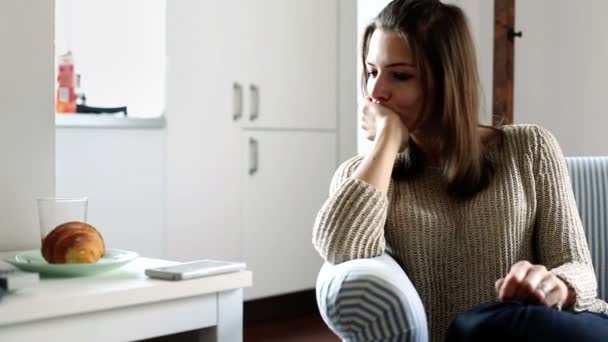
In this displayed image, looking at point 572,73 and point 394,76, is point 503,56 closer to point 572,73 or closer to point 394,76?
point 572,73

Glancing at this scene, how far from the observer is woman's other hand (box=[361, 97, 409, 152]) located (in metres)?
1.54

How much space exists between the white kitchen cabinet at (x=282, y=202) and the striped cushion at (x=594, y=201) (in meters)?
1.77

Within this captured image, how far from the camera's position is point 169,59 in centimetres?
311

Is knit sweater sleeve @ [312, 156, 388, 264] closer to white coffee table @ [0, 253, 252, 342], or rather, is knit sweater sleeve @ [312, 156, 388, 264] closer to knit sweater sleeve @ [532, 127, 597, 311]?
white coffee table @ [0, 253, 252, 342]

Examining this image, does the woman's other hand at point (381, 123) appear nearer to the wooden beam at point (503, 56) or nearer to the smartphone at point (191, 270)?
the smartphone at point (191, 270)

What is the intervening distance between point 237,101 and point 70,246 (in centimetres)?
211

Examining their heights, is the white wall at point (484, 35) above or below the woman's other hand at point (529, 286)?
above

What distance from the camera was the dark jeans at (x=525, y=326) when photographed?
1.08 m

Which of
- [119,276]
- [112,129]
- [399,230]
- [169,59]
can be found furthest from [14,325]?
[169,59]

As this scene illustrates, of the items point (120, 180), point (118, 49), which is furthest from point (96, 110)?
point (118, 49)

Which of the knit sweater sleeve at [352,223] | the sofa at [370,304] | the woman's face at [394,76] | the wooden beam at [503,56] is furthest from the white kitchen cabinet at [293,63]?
the sofa at [370,304]

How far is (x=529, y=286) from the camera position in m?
1.18

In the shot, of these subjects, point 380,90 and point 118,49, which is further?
point 118,49

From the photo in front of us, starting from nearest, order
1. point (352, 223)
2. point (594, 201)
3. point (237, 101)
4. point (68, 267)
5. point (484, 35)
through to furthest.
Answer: point (68, 267)
point (352, 223)
point (594, 201)
point (484, 35)
point (237, 101)
